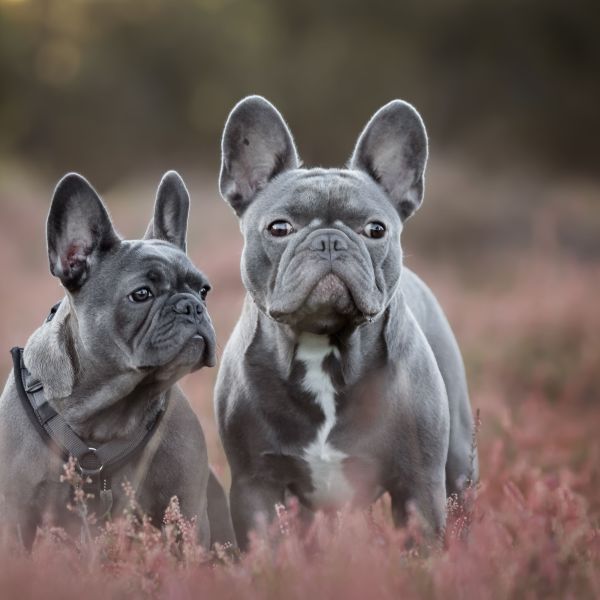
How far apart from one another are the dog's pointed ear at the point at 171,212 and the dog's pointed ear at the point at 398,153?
878 millimetres

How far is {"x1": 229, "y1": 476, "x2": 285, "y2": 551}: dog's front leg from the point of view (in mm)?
4625

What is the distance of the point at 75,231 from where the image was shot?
15.1 ft

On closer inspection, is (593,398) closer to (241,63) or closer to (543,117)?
(543,117)

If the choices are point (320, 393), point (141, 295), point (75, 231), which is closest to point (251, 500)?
point (320, 393)

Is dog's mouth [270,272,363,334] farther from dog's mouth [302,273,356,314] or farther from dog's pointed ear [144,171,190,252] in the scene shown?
dog's pointed ear [144,171,190,252]

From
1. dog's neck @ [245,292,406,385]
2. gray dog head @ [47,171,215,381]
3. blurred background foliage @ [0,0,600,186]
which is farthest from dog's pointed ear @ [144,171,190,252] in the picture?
blurred background foliage @ [0,0,600,186]

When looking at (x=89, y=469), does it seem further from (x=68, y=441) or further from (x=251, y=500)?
(x=251, y=500)

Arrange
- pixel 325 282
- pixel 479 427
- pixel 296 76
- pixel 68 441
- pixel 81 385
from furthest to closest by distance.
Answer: pixel 296 76, pixel 479 427, pixel 81 385, pixel 68 441, pixel 325 282

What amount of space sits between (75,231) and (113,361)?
0.59 meters

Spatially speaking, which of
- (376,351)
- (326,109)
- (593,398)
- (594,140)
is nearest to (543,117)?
(594,140)

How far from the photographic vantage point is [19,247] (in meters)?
16.6

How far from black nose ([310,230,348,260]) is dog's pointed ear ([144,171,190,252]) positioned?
1005mm

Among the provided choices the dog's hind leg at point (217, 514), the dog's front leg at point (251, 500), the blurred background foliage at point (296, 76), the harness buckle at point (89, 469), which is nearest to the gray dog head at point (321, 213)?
the dog's front leg at point (251, 500)

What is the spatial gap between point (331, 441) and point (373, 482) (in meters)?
0.27
